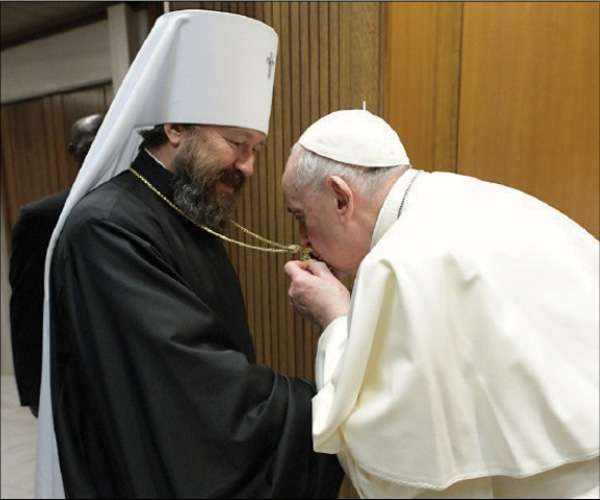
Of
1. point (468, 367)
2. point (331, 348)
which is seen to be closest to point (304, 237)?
point (331, 348)

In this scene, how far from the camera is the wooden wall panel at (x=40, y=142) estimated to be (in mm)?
4176

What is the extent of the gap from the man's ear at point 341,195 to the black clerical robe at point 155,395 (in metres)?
0.43

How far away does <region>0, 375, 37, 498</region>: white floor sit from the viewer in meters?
3.22

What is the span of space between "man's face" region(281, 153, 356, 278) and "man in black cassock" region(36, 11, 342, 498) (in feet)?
1.08

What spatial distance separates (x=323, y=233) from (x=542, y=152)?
60.2 inches

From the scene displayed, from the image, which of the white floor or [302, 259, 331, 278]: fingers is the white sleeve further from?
the white floor

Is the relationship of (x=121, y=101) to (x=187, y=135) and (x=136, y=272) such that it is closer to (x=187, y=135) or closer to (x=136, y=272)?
(x=187, y=135)

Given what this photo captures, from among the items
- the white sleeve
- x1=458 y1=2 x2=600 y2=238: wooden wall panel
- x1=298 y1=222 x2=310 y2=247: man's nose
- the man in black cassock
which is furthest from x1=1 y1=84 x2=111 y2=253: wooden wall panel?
the white sleeve

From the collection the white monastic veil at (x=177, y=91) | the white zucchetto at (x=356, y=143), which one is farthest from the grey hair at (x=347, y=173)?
the white monastic veil at (x=177, y=91)

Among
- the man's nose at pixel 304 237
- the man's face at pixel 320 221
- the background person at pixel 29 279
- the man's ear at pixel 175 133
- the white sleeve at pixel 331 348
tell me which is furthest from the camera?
the background person at pixel 29 279

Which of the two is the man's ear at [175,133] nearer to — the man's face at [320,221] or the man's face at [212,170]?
the man's face at [212,170]

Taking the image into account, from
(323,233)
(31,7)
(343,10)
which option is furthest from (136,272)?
(31,7)

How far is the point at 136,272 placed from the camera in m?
1.24

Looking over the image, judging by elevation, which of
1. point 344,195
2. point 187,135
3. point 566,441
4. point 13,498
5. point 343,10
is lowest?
point 13,498
